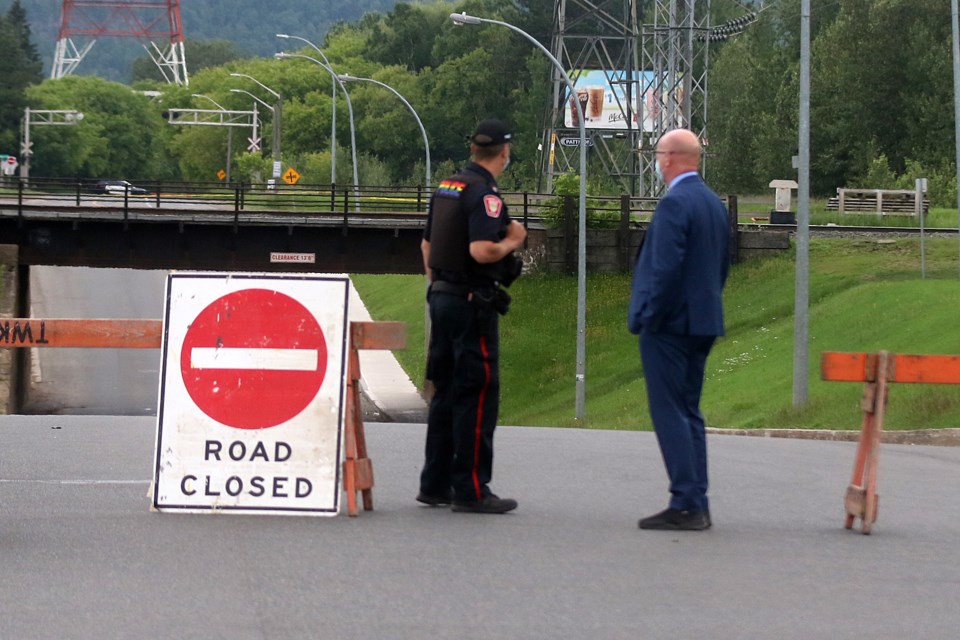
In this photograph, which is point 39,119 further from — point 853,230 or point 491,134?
point 491,134

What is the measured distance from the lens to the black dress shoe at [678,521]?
8047mm

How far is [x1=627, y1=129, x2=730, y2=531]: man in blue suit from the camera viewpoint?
25.8 ft

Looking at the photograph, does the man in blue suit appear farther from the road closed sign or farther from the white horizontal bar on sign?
the white horizontal bar on sign

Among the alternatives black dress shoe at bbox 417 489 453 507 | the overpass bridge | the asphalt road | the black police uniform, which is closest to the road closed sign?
the asphalt road

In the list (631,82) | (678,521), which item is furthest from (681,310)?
(631,82)

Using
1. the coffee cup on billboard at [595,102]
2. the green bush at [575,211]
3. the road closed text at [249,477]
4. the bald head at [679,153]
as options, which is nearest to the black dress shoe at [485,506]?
the road closed text at [249,477]

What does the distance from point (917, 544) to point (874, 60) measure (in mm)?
73409

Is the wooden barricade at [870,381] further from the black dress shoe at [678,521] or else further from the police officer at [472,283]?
the police officer at [472,283]

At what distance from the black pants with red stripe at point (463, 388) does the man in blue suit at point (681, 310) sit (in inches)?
30.6

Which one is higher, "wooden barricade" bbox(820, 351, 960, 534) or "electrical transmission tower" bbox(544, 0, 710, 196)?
"electrical transmission tower" bbox(544, 0, 710, 196)

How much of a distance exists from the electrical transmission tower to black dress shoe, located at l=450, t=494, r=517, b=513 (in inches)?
1140

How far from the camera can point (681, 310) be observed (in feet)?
25.9

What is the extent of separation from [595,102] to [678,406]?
80.4m

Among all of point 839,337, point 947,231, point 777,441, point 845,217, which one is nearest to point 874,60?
point 845,217
